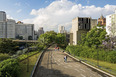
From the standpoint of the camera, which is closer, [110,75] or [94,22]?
[110,75]

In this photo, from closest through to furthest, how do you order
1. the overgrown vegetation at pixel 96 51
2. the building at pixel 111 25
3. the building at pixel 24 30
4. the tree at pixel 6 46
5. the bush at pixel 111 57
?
the bush at pixel 111 57, the overgrown vegetation at pixel 96 51, the building at pixel 111 25, the tree at pixel 6 46, the building at pixel 24 30

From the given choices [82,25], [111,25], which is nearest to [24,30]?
[82,25]

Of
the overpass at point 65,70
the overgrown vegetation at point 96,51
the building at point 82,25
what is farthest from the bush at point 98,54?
the building at point 82,25

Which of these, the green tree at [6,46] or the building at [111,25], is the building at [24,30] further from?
the building at [111,25]

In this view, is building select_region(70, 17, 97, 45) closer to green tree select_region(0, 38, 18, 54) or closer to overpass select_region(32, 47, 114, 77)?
green tree select_region(0, 38, 18, 54)

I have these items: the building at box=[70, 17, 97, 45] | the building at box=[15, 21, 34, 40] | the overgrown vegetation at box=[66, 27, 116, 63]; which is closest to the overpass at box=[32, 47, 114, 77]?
the overgrown vegetation at box=[66, 27, 116, 63]

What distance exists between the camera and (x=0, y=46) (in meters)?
24.2

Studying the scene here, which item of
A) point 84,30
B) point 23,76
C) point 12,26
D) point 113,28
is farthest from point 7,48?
point 12,26

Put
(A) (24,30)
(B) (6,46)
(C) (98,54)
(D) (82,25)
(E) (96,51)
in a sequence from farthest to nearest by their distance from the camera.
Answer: (A) (24,30), (D) (82,25), (B) (6,46), (E) (96,51), (C) (98,54)

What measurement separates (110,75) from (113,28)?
50.7ft

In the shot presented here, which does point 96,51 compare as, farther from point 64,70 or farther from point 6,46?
point 6,46

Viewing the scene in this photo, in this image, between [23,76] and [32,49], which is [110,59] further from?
[32,49]

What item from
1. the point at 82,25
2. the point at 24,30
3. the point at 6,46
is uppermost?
the point at 24,30

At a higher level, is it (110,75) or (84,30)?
(84,30)
